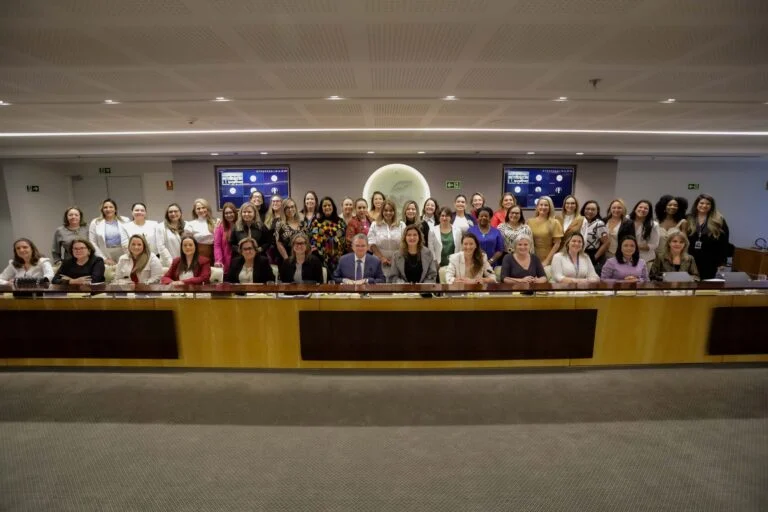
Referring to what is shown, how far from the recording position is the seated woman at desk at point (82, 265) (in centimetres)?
379

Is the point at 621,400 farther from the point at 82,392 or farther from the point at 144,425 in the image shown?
the point at 82,392

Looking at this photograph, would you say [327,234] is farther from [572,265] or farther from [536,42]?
[536,42]

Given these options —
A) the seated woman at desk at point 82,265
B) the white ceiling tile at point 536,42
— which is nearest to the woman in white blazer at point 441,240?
the white ceiling tile at point 536,42

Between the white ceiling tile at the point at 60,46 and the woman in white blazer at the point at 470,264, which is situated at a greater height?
the white ceiling tile at the point at 60,46

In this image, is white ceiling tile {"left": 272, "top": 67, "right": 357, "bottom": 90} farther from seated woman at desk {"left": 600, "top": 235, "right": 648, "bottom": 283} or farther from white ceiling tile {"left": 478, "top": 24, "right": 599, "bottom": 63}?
seated woman at desk {"left": 600, "top": 235, "right": 648, "bottom": 283}

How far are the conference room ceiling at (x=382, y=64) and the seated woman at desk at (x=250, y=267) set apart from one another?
5.49 feet

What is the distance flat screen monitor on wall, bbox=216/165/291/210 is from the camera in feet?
27.0

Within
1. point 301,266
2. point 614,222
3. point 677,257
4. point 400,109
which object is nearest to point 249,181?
point 400,109

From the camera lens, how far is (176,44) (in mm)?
2596

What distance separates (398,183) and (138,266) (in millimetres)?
5753

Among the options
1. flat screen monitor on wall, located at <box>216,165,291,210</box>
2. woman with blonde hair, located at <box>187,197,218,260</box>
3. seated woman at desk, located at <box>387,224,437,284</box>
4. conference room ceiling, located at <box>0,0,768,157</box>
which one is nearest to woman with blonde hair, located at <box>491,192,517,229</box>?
conference room ceiling, located at <box>0,0,768,157</box>

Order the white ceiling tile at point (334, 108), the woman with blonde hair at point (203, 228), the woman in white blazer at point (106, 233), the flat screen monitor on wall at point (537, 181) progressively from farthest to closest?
the flat screen monitor on wall at point (537, 181) → the woman in white blazer at point (106, 233) → the woman with blonde hair at point (203, 228) → the white ceiling tile at point (334, 108)

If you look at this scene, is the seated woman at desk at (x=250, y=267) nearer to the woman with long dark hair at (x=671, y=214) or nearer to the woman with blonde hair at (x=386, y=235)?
the woman with blonde hair at (x=386, y=235)

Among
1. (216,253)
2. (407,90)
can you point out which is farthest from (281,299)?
(407,90)
